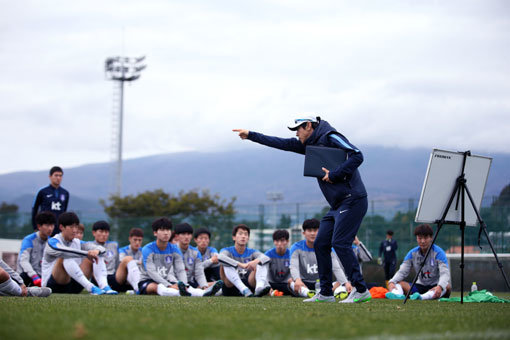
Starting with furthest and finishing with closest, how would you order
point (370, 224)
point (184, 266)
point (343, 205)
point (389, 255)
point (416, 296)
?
1. point (370, 224)
2. point (389, 255)
3. point (184, 266)
4. point (416, 296)
5. point (343, 205)

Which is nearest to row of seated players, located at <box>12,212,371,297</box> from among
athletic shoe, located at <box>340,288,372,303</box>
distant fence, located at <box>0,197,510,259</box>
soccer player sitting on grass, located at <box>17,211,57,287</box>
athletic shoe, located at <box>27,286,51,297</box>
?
soccer player sitting on grass, located at <box>17,211,57,287</box>

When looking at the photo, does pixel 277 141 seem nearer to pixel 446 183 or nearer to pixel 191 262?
pixel 446 183

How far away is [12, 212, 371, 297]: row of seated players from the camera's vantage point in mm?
11289

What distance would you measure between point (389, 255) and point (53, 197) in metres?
12.2

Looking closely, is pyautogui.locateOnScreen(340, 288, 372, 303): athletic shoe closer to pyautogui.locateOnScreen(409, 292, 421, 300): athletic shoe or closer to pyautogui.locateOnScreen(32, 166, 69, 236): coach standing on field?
pyautogui.locateOnScreen(409, 292, 421, 300): athletic shoe

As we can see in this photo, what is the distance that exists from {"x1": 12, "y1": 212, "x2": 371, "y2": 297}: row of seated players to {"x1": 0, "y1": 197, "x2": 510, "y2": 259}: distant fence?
968 centimetres

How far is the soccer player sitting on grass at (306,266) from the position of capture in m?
11.6

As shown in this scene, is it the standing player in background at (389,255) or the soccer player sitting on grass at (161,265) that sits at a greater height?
the soccer player sitting on grass at (161,265)

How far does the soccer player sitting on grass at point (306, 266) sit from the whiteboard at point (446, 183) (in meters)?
3.42

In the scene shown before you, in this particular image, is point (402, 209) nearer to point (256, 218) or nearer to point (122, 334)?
point (256, 218)

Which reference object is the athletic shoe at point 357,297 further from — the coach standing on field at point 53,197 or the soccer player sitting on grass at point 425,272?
the coach standing on field at point 53,197

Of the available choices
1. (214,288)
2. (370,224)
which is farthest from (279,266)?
(370,224)

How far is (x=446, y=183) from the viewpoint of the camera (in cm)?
815

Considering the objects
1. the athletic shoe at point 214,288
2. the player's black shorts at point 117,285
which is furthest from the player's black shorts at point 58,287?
the athletic shoe at point 214,288
